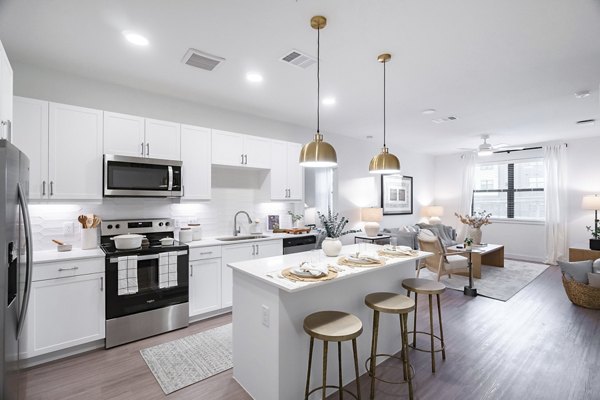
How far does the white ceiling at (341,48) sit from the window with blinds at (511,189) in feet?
10.1

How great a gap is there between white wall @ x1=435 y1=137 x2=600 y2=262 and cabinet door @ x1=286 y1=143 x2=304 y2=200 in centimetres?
544

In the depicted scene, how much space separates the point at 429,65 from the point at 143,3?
8.29 ft

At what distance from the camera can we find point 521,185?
7176 millimetres

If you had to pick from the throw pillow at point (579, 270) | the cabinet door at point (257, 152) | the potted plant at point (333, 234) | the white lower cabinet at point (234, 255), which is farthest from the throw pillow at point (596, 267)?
the cabinet door at point (257, 152)

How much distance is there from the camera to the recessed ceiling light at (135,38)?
2.38 m

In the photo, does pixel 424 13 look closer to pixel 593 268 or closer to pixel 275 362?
pixel 275 362

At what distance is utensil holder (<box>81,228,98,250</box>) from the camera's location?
10.1 feet

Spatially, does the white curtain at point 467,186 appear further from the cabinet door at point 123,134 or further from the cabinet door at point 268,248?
the cabinet door at point 123,134

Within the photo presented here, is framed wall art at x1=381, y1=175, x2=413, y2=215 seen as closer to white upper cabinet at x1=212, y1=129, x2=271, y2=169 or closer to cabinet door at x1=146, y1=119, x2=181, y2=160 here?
white upper cabinet at x1=212, y1=129, x2=271, y2=169

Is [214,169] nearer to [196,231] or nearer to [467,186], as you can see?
[196,231]

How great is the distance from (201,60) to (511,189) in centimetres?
773

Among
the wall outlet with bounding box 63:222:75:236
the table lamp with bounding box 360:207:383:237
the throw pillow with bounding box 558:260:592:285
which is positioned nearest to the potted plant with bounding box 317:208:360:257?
the wall outlet with bounding box 63:222:75:236

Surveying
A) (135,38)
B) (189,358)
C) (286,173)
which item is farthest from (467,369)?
(135,38)

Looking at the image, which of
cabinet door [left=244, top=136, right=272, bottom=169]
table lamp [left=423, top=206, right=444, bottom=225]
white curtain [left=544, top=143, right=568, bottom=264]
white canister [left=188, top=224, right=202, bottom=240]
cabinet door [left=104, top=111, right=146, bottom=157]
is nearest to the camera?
cabinet door [left=104, top=111, right=146, bottom=157]
